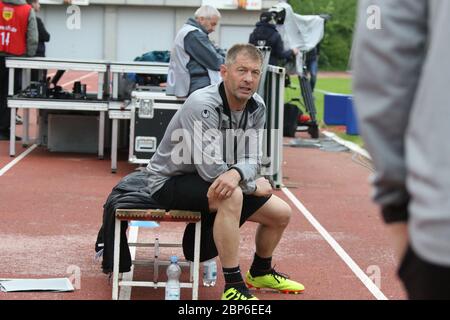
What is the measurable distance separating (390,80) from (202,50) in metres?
8.63

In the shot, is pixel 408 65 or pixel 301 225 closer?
pixel 408 65

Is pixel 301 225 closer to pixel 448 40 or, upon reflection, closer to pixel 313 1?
pixel 448 40

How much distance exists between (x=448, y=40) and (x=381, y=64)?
7.4 inches

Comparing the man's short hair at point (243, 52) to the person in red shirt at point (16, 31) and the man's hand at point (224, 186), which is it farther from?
the person in red shirt at point (16, 31)

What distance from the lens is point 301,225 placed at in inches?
355

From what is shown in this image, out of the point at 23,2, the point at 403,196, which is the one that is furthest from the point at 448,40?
the point at 23,2

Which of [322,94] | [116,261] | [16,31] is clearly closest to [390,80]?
[116,261]

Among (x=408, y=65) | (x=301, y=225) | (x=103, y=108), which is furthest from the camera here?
(x=103, y=108)

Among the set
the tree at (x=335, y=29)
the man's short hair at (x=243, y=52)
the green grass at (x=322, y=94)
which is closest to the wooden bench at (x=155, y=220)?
the man's short hair at (x=243, y=52)

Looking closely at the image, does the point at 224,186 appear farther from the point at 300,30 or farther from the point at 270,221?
the point at 300,30

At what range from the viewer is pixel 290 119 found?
1689 cm

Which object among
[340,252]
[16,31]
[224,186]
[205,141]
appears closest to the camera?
[224,186]

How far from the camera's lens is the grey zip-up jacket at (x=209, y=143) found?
582cm

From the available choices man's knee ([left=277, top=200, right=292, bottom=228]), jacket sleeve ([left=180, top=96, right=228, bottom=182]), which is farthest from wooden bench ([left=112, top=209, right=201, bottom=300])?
man's knee ([left=277, top=200, right=292, bottom=228])
